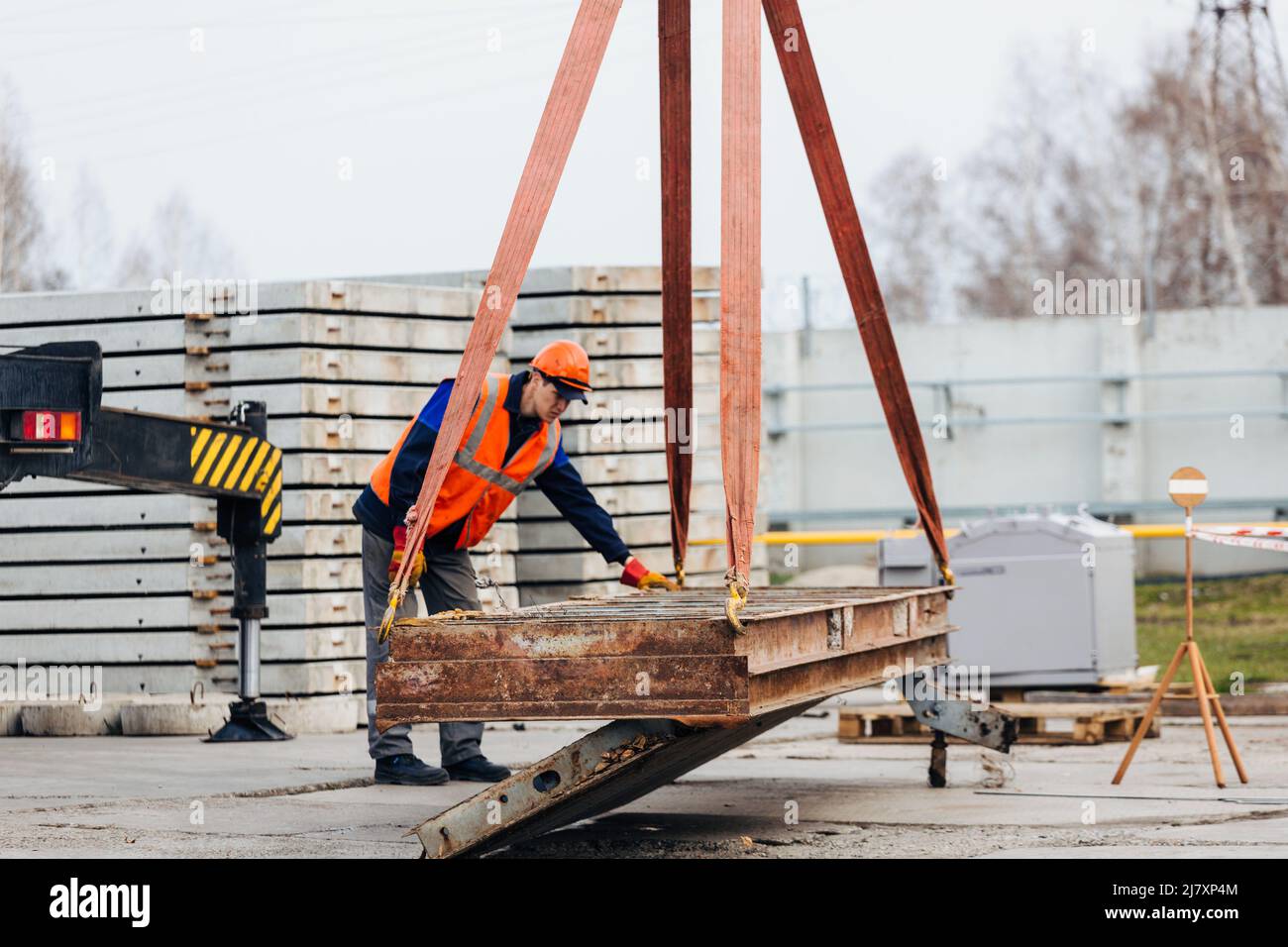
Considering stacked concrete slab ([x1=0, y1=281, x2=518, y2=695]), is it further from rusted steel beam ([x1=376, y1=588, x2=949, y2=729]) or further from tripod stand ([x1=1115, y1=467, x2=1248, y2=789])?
rusted steel beam ([x1=376, y1=588, x2=949, y2=729])

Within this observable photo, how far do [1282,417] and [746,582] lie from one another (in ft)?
62.3

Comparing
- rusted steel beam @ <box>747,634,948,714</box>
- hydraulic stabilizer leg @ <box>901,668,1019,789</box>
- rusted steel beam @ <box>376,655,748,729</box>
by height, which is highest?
rusted steel beam @ <box>376,655,748,729</box>

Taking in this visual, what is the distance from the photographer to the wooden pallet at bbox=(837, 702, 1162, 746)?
33.9 ft

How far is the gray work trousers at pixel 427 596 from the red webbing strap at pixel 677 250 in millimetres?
1106

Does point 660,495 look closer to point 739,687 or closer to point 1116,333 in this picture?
point 739,687

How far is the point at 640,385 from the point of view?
1322cm

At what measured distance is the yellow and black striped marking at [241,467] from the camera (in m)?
9.99

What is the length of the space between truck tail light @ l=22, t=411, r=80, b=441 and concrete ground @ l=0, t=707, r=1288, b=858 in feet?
5.40

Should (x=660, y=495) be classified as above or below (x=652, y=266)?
below

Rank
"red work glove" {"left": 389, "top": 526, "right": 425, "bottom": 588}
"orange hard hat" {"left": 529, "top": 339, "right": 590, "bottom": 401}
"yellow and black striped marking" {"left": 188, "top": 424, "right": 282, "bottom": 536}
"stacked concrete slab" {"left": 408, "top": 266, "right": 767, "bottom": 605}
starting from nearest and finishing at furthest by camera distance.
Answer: "red work glove" {"left": 389, "top": 526, "right": 425, "bottom": 588} < "orange hard hat" {"left": 529, "top": 339, "right": 590, "bottom": 401} < "yellow and black striped marking" {"left": 188, "top": 424, "right": 282, "bottom": 536} < "stacked concrete slab" {"left": 408, "top": 266, "right": 767, "bottom": 605}

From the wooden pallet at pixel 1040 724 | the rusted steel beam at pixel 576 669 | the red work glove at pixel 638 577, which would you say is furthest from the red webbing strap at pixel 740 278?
the wooden pallet at pixel 1040 724

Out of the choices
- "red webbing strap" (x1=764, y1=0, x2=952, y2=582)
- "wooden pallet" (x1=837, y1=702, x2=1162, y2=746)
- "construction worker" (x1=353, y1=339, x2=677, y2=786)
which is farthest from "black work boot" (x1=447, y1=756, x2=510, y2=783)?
"wooden pallet" (x1=837, y1=702, x2=1162, y2=746)

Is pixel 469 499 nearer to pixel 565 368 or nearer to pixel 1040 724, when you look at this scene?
pixel 565 368
